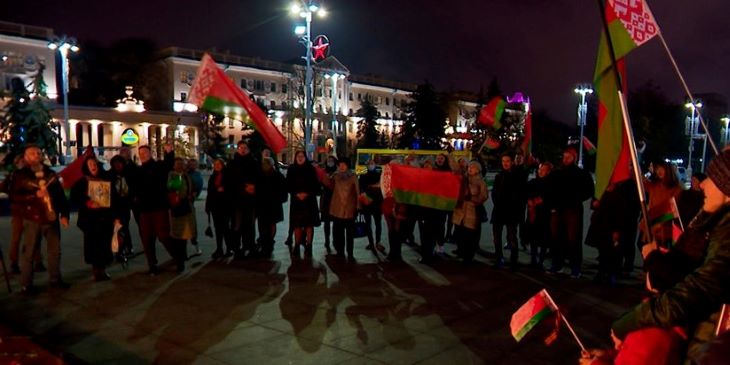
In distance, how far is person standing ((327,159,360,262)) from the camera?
9617 mm

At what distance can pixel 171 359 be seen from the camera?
16.9 feet

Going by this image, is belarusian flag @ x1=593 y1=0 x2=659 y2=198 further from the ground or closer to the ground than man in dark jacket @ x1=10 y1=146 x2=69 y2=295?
further from the ground

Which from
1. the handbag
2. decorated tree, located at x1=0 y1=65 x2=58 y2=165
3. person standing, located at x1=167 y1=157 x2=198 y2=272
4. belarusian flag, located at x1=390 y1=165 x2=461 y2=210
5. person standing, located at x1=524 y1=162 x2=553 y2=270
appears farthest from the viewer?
decorated tree, located at x1=0 y1=65 x2=58 y2=165

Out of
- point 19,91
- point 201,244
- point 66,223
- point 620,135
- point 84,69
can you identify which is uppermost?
point 84,69

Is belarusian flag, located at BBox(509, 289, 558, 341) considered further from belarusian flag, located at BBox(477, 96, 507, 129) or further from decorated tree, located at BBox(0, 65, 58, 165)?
decorated tree, located at BBox(0, 65, 58, 165)

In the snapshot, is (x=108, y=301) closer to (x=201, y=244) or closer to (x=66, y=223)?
(x=66, y=223)

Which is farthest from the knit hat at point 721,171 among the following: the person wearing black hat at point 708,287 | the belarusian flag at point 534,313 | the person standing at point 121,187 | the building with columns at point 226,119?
the building with columns at point 226,119

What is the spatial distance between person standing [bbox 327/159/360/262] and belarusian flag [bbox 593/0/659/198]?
18.7ft

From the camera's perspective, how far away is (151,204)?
824 cm

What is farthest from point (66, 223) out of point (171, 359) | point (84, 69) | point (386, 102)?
point (386, 102)

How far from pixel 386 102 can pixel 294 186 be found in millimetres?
90737

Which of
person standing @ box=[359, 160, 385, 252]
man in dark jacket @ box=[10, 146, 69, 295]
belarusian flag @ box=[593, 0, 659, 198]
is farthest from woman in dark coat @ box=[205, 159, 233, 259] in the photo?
belarusian flag @ box=[593, 0, 659, 198]

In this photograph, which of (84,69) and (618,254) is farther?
(84,69)

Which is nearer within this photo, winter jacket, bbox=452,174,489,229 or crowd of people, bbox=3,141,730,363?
crowd of people, bbox=3,141,730,363
